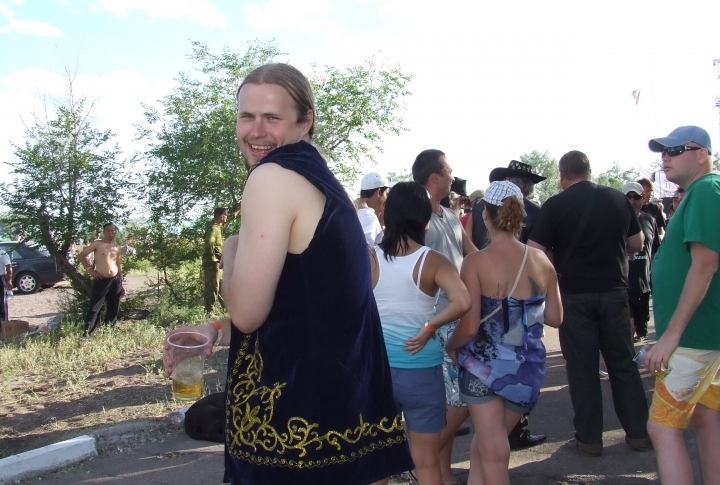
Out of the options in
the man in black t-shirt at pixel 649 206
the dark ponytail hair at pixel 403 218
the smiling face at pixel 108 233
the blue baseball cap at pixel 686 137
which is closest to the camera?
the blue baseball cap at pixel 686 137

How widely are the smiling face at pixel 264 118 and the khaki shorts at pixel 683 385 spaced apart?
230 cm

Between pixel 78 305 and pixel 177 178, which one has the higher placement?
pixel 177 178

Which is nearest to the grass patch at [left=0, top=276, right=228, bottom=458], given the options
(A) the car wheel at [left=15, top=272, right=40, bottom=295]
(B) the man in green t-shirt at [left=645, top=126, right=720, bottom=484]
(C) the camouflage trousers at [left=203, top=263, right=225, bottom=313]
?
(C) the camouflage trousers at [left=203, top=263, right=225, bottom=313]

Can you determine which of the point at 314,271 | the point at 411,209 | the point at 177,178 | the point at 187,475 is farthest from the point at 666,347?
the point at 177,178

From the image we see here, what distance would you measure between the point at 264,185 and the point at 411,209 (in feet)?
6.39

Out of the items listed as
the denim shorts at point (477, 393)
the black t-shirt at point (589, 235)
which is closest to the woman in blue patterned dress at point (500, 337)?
the denim shorts at point (477, 393)

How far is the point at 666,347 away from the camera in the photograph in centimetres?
300

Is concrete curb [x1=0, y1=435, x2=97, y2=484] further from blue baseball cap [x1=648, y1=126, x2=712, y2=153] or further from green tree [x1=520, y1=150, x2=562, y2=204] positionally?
green tree [x1=520, y1=150, x2=562, y2=204]

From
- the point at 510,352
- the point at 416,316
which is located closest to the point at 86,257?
the point at 416,316

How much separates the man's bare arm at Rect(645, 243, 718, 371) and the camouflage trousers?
8.91 meters

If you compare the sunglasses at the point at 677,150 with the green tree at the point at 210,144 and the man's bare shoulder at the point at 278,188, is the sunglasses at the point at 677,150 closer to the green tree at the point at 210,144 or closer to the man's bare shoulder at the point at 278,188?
the man's bare shoulder at the point at 278,188

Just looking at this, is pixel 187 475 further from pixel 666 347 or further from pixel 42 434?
pixel 666 347

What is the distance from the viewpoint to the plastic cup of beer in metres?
1.99

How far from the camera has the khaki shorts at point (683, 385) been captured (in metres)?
3.02
